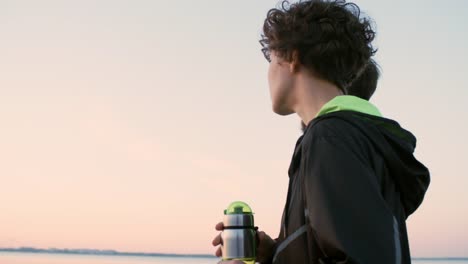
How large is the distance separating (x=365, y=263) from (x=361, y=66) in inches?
45.4

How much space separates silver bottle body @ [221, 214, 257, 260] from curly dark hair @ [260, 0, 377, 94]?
0.77 meters

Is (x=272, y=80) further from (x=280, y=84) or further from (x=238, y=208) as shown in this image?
(x=238, y=208)

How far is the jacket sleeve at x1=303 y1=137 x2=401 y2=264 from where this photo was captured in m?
1.77

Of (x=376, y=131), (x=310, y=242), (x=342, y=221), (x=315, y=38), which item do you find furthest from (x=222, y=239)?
(x=315, y=38)

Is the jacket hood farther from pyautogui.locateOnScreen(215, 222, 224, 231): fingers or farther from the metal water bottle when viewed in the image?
pyautogui.locateOnScreen(215, 222, 224, 231): fingers

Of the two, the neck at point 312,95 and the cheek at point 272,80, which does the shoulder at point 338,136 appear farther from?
the cheek at point 272,80

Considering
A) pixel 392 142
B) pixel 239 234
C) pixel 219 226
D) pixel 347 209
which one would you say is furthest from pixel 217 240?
pixel 392 142

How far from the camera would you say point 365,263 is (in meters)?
1.74

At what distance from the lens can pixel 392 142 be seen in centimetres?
208

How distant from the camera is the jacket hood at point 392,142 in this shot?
6.68 ft

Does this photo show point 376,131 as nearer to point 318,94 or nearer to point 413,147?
point 413,147

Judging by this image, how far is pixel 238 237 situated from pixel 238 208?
0.12 meters

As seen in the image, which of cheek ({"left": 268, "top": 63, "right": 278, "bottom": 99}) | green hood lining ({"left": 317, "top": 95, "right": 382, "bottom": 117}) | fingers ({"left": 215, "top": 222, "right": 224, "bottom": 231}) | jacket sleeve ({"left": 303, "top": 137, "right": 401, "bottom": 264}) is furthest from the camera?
cheek ({"left": 268, "top": 63, "right": 278, "bottom": 99})

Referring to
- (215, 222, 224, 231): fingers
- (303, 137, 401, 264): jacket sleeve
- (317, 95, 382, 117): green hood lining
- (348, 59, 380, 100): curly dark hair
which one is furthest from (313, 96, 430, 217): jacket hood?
(348, 59, 380, 100): curly dark hair
